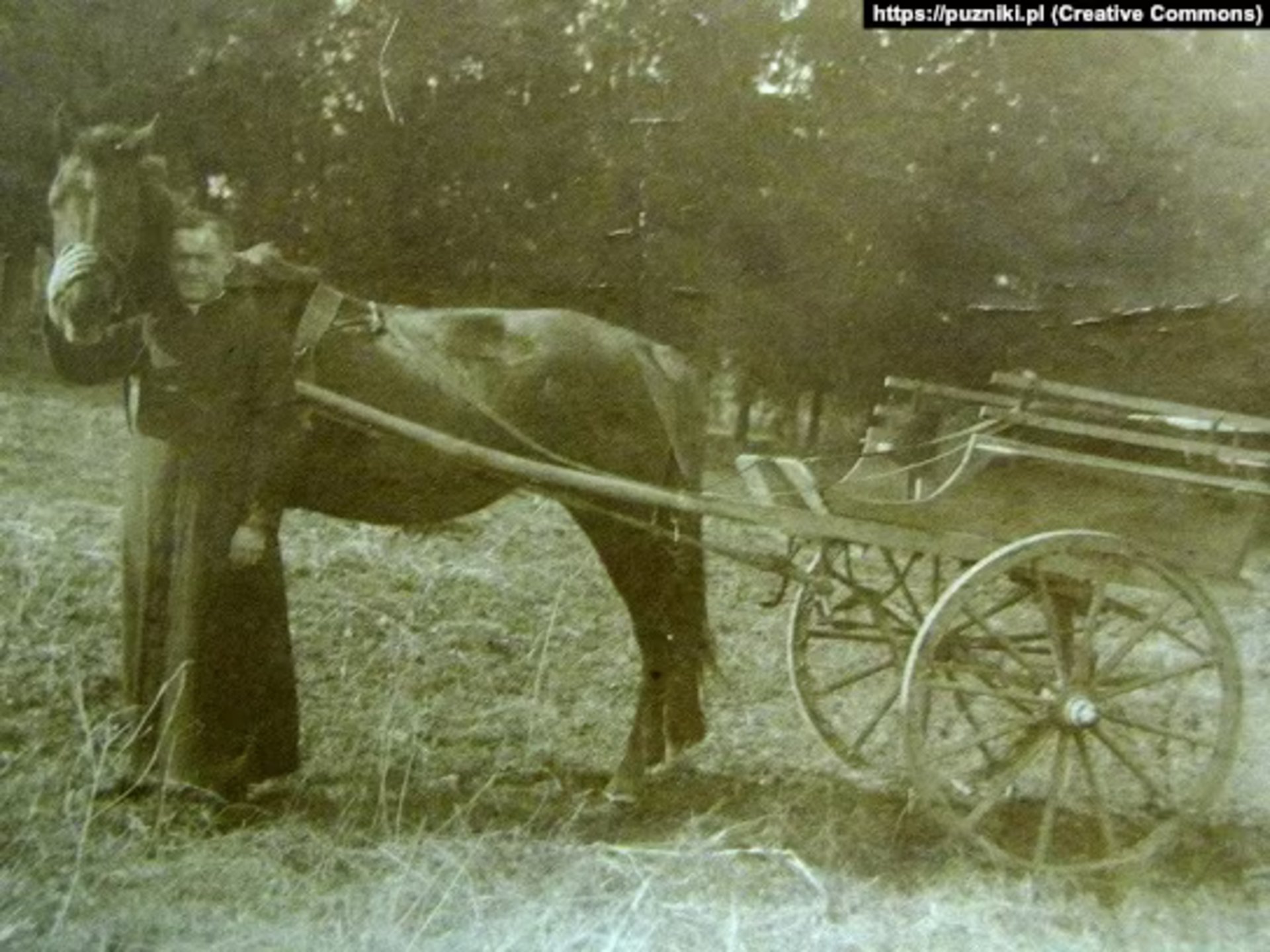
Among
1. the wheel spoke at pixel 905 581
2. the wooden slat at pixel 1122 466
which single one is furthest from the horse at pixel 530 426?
the wooden slat at pixel 1122 466

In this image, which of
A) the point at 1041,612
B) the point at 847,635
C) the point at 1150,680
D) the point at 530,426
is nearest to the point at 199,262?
the point at 530,426

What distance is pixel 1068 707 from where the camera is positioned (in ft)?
10.1

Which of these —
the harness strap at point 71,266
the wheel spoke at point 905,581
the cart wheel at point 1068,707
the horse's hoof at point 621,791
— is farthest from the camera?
the wheel spoke at point 905,581

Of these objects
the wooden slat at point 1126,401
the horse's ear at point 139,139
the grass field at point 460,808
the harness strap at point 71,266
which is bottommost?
the grass field at point 460,808

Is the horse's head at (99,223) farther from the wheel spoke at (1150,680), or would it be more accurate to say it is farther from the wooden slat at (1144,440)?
the wheel spoke at (1150,680)

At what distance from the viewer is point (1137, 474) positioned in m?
3.04

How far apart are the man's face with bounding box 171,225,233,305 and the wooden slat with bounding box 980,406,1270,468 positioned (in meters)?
1.92

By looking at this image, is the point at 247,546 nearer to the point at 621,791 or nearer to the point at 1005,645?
the point at 621,791

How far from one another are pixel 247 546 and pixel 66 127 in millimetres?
1086

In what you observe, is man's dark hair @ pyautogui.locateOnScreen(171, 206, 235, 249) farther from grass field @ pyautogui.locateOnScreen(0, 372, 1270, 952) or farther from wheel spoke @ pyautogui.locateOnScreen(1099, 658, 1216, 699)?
wheel spoke @ pyautogui.locateOnScreen(1099, 658, 1216, 699)

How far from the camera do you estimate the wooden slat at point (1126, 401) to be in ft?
10.3

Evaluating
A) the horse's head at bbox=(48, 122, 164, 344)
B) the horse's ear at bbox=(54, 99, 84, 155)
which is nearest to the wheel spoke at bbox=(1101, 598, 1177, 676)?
the horse's head at bbox=(48, 122, 164, 344)

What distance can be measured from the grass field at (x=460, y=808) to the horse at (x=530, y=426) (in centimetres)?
7

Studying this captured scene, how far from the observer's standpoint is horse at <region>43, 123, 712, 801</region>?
3.11 metres
